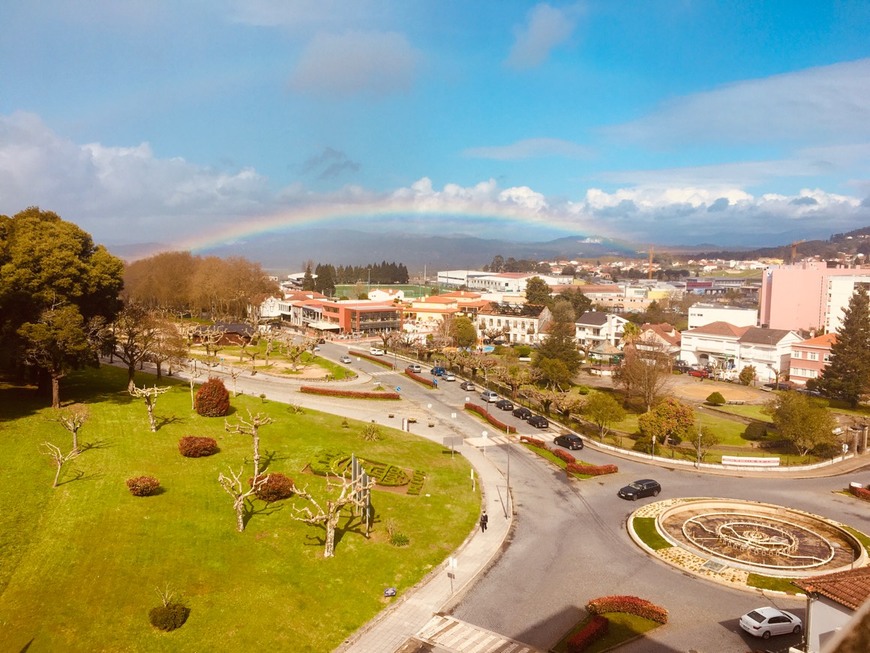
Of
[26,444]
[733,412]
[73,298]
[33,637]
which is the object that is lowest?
[733,412]

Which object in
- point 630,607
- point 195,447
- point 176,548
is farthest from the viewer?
point 195,447

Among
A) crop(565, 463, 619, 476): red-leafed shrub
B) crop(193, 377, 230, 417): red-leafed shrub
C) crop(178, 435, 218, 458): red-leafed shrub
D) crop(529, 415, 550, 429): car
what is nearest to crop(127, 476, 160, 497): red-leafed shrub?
crop(178, 435, 218, 458): red-leafed shrub

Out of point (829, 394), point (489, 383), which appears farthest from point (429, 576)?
point (829, 394)

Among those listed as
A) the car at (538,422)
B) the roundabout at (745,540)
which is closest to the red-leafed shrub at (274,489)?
the roundabout at (745,540)

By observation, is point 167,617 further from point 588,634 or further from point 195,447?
point 195,447

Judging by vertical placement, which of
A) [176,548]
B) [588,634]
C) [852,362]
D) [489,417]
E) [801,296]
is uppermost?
[801,296]

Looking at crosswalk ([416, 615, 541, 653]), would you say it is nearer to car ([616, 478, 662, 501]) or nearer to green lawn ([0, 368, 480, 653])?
green lawn ([0, 368, 480, 653])

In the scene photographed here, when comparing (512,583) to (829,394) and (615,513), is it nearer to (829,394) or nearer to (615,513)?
(615,513)

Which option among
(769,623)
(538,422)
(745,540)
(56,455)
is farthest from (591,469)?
(56,455)
